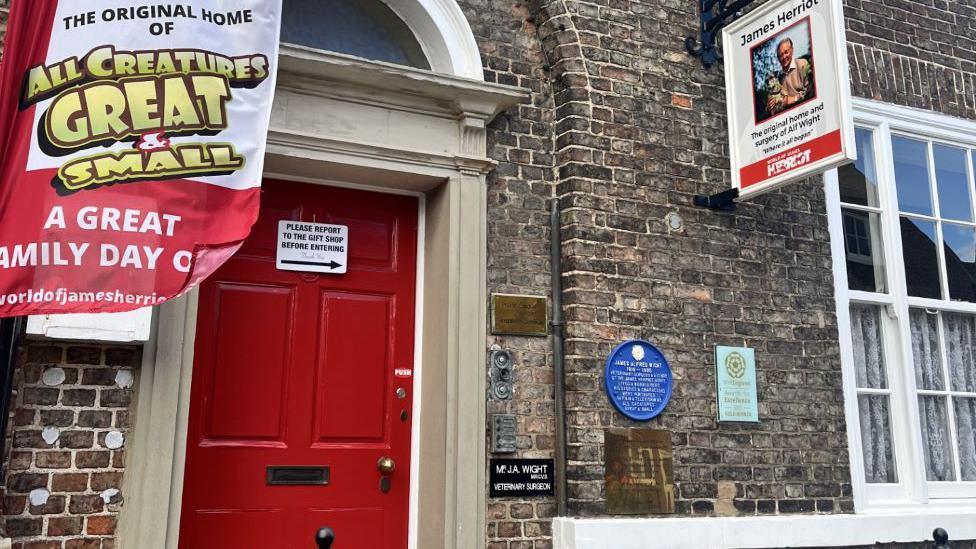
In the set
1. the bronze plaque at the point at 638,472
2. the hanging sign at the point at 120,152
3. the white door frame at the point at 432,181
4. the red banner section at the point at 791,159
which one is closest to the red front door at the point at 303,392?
the white door frame at the point at 432,181

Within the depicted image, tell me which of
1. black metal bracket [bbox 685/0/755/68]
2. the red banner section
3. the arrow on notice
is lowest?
the arrow on notice

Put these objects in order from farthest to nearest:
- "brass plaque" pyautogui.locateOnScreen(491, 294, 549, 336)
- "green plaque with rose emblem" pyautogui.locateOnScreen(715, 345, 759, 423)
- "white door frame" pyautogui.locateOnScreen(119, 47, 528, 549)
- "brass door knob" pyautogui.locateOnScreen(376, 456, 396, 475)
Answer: "green plaque with rose emblem" pyautogui.locateOnScreen(715, 345, 759, 423), "brass plaque" pyautogui.locateOnScreen(491, 294, 549, 336), "brass door knob" pyautogui.locateOnScreen(376, 456, 396, 475), "white door frame" pyautogui.locateOnScreen(119, 47, 528, 549)

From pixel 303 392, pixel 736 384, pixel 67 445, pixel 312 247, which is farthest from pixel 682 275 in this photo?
pixel 67 445

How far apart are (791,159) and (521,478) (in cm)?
223

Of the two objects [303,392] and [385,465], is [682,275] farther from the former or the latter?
[303,392]

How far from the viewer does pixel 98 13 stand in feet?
11.4

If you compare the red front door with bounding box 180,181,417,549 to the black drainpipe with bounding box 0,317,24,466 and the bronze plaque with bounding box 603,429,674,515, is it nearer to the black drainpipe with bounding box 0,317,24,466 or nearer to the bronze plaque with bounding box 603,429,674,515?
the black drainpipe with bounding box 0,317,24,466

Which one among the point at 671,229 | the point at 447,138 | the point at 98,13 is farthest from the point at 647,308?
the point at 98,13

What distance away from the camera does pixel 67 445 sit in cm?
366

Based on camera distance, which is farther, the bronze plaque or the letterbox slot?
the bronze plaque

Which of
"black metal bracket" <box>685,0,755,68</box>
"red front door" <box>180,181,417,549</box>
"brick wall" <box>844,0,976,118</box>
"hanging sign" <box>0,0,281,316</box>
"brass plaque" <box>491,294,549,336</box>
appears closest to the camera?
"hanging sign" <box>0,0,281,316</box>

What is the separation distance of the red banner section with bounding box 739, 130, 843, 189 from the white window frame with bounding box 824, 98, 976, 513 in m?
1.06

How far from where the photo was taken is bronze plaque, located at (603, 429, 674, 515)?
446 centimetres

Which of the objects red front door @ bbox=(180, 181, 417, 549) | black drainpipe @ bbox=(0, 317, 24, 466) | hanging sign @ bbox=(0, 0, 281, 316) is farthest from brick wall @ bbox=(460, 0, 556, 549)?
black drainpipe @ bbox=(0, 317, 24, 466)
